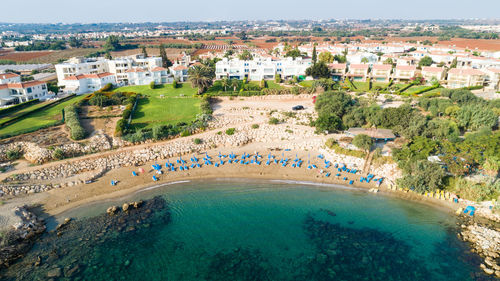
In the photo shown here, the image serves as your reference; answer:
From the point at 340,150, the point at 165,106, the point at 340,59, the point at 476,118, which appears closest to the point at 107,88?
the point at 165,106

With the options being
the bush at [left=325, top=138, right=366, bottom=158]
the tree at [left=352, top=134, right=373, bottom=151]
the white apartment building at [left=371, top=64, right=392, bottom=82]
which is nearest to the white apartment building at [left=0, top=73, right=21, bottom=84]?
the bush at [left=325, top=138, right=366, bottom=158]

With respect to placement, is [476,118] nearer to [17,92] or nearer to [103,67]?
[17,92]

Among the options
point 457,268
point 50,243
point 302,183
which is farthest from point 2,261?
point 457,268

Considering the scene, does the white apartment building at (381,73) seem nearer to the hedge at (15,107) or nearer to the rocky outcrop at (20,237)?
the rocky outcrop at (20,237)

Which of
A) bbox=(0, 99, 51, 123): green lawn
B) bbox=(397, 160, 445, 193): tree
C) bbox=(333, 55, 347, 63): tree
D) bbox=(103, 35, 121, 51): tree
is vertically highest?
bbox=(103, 35, 121, 51): tree

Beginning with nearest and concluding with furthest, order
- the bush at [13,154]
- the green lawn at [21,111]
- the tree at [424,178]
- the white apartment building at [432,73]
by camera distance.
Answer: the tree at [424,178]
the bush at [13,154]
the green lawn at [21,111]
the white apartment building at [432,73]

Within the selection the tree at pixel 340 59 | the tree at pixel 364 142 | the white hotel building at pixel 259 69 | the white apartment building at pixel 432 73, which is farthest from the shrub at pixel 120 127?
the white apartment building at pixel 432 73

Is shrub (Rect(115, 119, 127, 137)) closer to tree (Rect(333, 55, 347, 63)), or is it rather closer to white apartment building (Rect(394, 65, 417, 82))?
white apartment building (Rect(394, 65, 417, 82))
